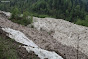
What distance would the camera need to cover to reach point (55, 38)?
11.8m

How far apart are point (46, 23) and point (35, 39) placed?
5.98m

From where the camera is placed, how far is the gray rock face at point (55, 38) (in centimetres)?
866

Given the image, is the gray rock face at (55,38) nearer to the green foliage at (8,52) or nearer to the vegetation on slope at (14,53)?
the vegetation on slope at (14,53)

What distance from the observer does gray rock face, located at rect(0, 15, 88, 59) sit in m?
8.66

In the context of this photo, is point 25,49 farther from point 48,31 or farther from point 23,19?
point 23,19

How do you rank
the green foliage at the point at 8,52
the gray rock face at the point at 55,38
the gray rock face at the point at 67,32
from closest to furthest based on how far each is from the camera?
the green foliage at the point at 8,52
the gray rock face at the point at 55,38
the gray rock face at the point at 67,32

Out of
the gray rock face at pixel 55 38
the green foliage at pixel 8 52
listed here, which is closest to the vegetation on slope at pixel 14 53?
the green foliage at pixel 8 52

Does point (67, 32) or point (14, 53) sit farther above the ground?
point (14, 53)

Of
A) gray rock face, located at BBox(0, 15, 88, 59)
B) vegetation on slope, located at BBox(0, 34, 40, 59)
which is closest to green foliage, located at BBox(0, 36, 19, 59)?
vegetation on slope, located at BBox(0, 34, 40, 59)

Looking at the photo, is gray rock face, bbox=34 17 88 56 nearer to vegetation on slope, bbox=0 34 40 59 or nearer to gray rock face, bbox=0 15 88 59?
gray rock face, bbox=0 15 88 59

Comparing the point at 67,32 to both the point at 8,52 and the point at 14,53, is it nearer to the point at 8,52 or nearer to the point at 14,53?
the point at 14,53

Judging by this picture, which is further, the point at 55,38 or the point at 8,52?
the point at 55,38

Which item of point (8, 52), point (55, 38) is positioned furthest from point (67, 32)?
point (8, 52)

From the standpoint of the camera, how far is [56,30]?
13922mm
